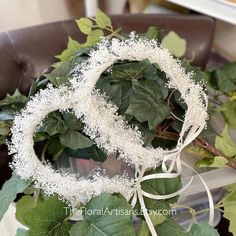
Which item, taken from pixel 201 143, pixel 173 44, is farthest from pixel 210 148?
pixel 173 44

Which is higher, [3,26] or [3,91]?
[3,91]

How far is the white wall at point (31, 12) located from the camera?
159cm

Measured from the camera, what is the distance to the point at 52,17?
163cm

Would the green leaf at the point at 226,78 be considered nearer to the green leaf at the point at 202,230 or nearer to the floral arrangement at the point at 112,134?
the floral arrangement at the point at 112,134

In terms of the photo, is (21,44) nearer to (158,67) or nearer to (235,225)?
(158,67)

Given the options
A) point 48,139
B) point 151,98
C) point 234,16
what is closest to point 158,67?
point 151,98

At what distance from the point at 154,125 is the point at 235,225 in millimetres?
207

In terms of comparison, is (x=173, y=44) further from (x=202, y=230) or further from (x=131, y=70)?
(x=202, y=230)

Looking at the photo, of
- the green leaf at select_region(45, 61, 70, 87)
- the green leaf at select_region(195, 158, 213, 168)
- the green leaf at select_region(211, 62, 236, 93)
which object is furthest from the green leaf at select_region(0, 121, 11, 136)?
the green leaf at select_region(211, 62, 236, 93)

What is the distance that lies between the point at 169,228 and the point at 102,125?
0.57 ft

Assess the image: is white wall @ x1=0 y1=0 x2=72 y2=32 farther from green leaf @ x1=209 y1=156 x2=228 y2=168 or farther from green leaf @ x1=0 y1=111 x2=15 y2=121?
green leaf @ x1=209 y1=156 x2=228 y2=168

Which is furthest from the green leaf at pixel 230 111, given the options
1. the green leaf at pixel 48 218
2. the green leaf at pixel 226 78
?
the green leaf at pixel 48 218

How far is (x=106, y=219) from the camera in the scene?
1.52 feet

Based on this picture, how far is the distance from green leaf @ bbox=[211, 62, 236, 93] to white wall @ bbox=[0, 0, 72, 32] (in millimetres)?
1030
